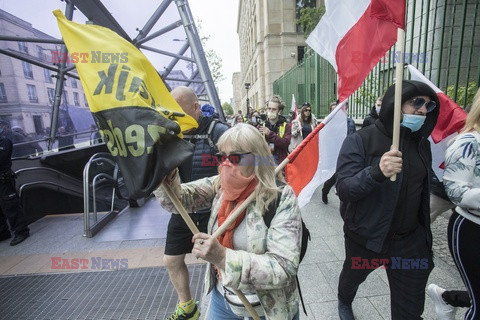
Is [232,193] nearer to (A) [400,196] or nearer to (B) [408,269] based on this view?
(A) [400,196]

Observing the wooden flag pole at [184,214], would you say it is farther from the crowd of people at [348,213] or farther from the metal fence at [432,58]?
the metal fence at [432,58]

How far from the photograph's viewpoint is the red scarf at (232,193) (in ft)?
4.59

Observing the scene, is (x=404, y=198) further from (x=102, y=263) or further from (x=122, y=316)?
(x=102, y=263)

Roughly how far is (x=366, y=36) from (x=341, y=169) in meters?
1.01

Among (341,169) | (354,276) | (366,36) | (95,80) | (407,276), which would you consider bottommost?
(354,276)

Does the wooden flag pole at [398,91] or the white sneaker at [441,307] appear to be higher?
the wooden flag pole at [398,91]

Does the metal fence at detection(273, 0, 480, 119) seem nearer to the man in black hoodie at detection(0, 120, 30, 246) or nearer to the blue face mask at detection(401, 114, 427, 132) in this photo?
the blue face mask at detection(401, 114, 427, 132)

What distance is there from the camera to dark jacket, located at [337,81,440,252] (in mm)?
1789

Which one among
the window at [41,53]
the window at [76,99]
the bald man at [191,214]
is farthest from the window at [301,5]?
the bald man at [191,214]

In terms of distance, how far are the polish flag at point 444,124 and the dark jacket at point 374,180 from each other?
2.70ft

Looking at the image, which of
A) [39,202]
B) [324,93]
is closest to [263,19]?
[324,93]

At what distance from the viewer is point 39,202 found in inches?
252

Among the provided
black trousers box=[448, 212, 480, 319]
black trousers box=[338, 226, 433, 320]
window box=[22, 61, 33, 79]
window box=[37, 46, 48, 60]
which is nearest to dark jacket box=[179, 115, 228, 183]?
black trousers box=[338, 226, 433, 320]

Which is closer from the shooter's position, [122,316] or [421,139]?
[421,139]
